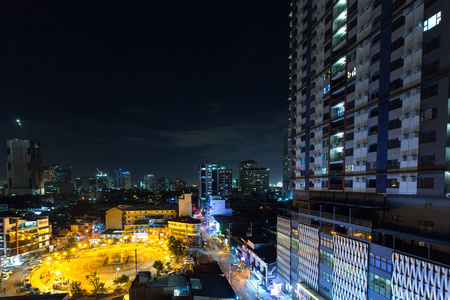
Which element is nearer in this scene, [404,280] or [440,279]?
[440,279]

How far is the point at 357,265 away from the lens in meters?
22.7

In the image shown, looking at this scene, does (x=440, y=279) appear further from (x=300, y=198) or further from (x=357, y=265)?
(x=300, y=198)

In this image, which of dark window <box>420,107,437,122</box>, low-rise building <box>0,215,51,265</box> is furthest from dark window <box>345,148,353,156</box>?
low-rise building <box>0,215,51,265</box>

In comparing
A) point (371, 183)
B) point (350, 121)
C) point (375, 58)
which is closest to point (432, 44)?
point (375, 58)

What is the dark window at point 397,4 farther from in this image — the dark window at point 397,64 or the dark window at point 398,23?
the dark window at point 397,64

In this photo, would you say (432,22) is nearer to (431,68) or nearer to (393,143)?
(431,68)

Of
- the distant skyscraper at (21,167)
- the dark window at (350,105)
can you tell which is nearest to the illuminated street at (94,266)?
the dark window at (350,105)

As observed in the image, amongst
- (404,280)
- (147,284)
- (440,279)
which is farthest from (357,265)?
Answer: (147,284)

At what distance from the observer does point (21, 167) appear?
128625 millimetres

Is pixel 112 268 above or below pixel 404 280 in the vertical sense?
below

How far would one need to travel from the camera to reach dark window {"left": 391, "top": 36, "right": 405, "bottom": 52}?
68.8 feet

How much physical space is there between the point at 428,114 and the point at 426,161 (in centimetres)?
401

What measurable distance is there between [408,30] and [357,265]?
2328 centimetres

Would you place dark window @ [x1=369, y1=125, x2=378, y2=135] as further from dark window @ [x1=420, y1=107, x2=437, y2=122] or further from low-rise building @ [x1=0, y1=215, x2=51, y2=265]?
low-rise building @ [x1=0, y1=215, x2=51, y2=265]
